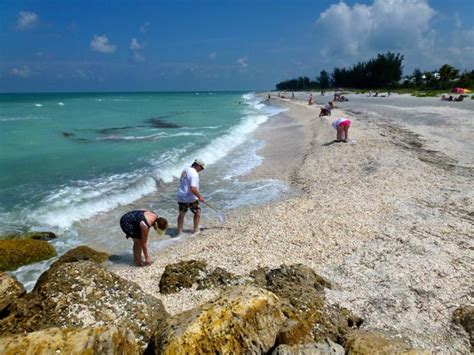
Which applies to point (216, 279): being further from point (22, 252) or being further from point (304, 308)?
point (22, 252)

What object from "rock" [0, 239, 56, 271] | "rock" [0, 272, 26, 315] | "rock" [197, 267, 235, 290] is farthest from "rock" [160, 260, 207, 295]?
"rock" [0, 239, 56, 271]

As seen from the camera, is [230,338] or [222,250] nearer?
[230,338]

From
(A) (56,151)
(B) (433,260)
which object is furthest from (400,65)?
(B) (433,260)

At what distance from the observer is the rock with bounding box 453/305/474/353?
14.1 feet

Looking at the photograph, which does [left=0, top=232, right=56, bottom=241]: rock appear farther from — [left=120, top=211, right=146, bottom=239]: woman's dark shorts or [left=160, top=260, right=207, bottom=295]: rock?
[left=160, top=260, right=207, bottom=295]: rock

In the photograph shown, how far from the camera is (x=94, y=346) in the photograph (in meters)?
3.23

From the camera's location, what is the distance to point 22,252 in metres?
7.20

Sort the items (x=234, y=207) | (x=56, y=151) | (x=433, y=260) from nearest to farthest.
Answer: (x=433, y=260) → (x=234, y=207) → (x=56, y=151)

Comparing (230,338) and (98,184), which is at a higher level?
(230,338)

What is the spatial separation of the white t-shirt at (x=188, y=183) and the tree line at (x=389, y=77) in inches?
2610

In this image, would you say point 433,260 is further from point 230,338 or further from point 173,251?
point 173,251

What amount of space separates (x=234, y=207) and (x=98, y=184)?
5566 millimetres

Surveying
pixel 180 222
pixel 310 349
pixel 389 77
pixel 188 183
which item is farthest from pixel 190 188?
pixel 389 77

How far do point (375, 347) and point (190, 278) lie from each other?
9.51 feet
